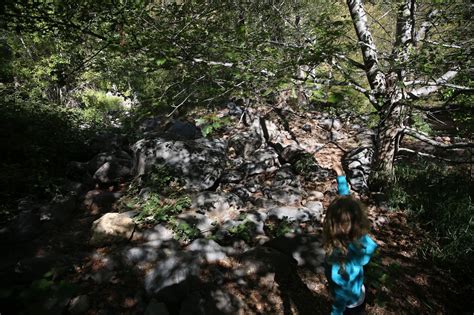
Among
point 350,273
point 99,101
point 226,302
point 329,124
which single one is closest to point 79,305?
point 226,302

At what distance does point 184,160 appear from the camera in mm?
7234

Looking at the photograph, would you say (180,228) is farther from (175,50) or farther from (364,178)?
(364,178)

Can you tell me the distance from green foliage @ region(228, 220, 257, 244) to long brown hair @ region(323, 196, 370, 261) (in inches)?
102

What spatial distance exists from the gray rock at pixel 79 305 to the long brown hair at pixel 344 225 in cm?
319

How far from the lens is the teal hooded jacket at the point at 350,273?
2480mm

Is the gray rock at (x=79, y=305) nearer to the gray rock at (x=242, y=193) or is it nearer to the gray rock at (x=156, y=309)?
the gray rock at (x=156, y=309)

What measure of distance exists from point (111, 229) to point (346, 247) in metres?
4.26

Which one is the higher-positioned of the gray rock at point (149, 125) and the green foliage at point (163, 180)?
the gray rock at point (149, 125)

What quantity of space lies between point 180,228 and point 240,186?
242cm

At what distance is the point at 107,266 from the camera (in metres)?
4.09

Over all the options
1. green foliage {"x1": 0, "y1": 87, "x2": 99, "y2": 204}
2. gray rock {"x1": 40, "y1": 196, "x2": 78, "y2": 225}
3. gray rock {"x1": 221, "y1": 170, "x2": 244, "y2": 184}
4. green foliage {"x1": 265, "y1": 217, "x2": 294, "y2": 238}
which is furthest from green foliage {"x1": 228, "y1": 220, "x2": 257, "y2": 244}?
green foliage {"x1": 0, "y1": 87, "x2": 99, "y2": 204}

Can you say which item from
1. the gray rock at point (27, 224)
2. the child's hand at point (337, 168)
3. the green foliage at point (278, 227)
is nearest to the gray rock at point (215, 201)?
the green foliage at point (278, 227)

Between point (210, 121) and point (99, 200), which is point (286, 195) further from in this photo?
point (99, 200)

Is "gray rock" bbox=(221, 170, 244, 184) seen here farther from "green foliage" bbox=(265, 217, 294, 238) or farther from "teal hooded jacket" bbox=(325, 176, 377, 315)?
"teal hooded jacket" bbox=(325, 176, 377, 315)
